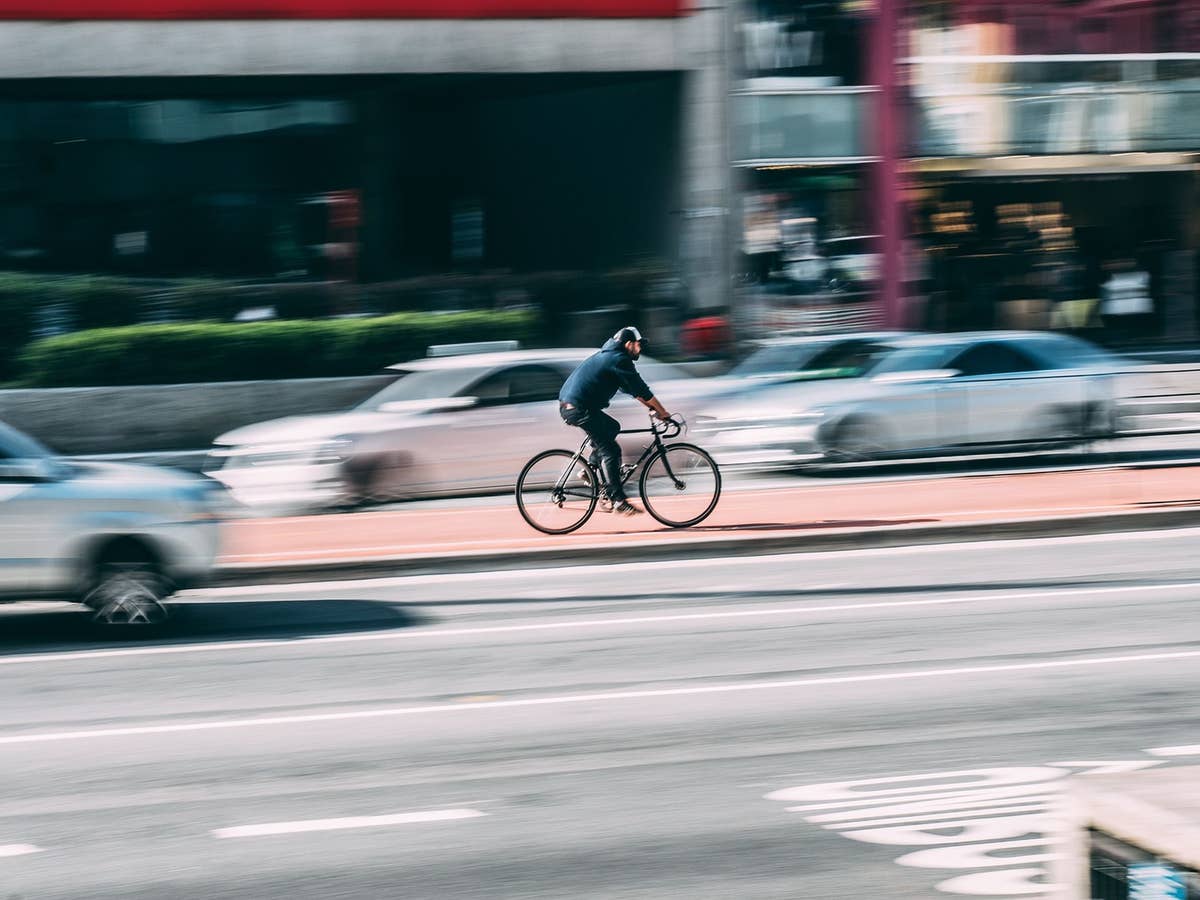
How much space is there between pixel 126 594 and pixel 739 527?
535cm

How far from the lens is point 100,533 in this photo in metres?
9.75

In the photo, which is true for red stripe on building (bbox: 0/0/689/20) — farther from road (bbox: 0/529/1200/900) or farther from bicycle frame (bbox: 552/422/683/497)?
road (bbox: 0/529/1200/900)

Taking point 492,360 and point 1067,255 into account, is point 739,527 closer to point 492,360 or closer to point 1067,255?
point 492,360

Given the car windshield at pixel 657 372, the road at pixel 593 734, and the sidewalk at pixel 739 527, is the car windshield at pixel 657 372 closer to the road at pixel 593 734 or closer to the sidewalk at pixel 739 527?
the sidewalk at pixel 739 527

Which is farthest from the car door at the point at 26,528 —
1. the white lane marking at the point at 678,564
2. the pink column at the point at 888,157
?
the pink column at the point at 888,157

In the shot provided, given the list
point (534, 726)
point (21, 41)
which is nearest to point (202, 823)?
point (534, 726)

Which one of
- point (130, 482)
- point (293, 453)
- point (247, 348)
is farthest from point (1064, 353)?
point (130, 482)

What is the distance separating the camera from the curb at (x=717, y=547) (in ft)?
40.1

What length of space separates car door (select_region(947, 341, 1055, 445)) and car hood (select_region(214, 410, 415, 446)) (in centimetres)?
540

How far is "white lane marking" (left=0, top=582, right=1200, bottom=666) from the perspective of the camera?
951cm

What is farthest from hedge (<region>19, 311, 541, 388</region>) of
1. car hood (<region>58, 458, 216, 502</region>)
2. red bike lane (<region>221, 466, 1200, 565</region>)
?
car hood (<region>58, 458, 216, 502</region>)

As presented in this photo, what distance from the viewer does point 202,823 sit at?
614 centimetres

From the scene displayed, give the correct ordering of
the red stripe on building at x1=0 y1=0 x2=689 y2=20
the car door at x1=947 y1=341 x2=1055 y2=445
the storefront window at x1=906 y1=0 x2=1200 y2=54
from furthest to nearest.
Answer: the storefront window at x1=906 y1=0 x2=1200 y2=54 → the red stripe on building at x1=0 y1=0 x2=689 y2=20 → the car door at x1=947 y1=341 x2=1055 y2=445

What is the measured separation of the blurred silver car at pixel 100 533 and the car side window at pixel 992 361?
9.12 m
